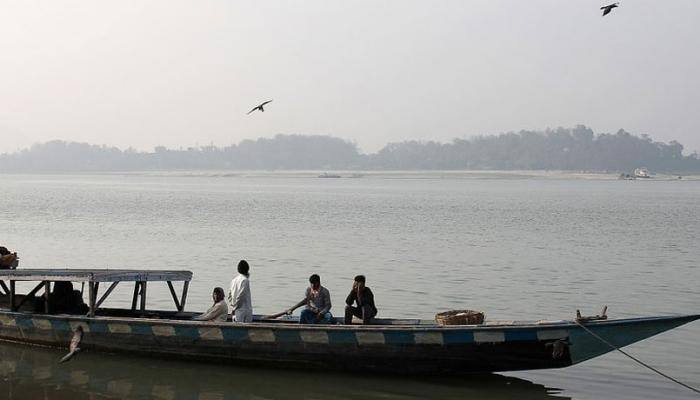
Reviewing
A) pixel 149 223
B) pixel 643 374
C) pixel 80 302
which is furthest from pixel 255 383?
pixel 149 223

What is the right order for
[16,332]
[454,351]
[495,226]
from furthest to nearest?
1. [495,226]
2. [16,332]
3. [454,351]

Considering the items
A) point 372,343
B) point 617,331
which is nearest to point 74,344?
point 372,343

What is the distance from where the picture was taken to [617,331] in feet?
44.1

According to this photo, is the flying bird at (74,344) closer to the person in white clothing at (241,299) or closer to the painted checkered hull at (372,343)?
the painted checkered hull at (372,343)

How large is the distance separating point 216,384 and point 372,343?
2783mm

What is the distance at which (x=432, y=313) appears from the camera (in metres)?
21.5

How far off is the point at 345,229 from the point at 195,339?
33467 millimetres

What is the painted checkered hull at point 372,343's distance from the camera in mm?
13539

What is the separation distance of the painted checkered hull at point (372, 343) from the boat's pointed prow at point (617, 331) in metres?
0.02

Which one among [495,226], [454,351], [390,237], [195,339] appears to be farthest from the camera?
[495,226]

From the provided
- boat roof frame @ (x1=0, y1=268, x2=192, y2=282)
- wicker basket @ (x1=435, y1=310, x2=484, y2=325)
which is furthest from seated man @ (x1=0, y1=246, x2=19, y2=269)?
wicker basket @ (x1=435, y1=310, x2=484, y2=325)

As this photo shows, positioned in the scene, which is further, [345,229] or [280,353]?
[345,229]

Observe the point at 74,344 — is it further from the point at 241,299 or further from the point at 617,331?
the point at 617,331

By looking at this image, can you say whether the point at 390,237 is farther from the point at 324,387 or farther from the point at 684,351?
the point at 324,387
